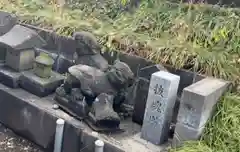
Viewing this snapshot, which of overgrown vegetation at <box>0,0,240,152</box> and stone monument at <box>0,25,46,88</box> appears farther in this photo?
stone monument at <box>0,25,46,88</box>

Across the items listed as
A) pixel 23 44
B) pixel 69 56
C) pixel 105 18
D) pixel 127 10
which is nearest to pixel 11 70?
pixel 23 44

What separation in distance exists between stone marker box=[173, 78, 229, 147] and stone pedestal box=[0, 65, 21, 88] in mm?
2306

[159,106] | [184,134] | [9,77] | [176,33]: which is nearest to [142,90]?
[159,106]

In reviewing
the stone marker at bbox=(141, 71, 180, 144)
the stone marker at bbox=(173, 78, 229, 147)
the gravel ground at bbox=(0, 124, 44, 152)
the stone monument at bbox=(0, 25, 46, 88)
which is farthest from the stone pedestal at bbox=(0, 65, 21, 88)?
the stone marker at bbox=(173, 78, 229, 147)

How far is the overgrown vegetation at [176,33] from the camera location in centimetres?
349

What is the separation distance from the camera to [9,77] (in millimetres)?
4594

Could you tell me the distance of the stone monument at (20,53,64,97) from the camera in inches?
174

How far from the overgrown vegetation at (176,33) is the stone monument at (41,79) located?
30.7 inches

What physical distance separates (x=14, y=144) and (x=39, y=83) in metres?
0.82

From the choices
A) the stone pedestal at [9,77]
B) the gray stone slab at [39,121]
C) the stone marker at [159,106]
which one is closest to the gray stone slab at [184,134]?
the stone marker at [159,106]

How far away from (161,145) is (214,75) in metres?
1.02

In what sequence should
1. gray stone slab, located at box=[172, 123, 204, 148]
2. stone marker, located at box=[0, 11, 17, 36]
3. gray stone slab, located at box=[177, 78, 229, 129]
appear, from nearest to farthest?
gray stone slab, located at box=[177, 78, 229, 129] < gray stone slab, located at box=[172, 123, 204, 148] < stone marker, located at box=[0, 11, 17, 36]

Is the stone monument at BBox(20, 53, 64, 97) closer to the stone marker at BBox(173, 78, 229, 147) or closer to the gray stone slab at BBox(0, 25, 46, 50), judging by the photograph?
the gray stone slab at BBox(0, 25, 46, 50)

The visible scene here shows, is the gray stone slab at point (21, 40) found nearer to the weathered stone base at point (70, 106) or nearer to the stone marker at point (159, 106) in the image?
the weathered stone base at point (70, 106)
